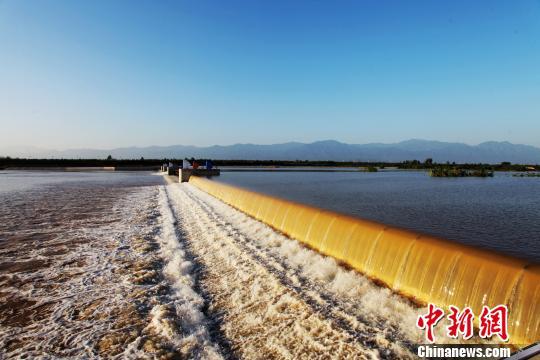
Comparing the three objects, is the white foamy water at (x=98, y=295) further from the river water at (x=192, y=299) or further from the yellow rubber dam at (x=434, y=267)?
the yellow rubber dam at (x=434, y=267)

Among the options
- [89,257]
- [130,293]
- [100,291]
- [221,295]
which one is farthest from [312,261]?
[89,257]

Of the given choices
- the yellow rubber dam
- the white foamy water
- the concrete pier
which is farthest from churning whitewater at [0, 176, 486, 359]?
the concrete pier

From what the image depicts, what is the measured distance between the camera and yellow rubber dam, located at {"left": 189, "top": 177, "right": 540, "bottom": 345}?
4.42m

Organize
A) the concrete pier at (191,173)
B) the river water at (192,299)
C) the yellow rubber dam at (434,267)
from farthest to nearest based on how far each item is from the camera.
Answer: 1. the concrete pier at (191,173)
2. the river water at (192,299)
3. the yellow rubber dam at (434,267)

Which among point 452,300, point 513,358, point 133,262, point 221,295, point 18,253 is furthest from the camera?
point 18,253

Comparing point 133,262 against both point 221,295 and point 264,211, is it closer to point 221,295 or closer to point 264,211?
point 221,295

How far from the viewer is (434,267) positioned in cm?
563

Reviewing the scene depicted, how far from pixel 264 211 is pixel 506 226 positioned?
7.41 metres

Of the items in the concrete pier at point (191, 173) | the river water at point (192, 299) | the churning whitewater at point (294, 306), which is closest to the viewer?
the churning whitewater at point (294, 306)

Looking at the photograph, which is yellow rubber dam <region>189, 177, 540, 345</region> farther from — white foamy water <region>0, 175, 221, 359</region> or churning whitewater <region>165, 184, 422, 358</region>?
white foamy water <region>0, 175, 221, 359</region>

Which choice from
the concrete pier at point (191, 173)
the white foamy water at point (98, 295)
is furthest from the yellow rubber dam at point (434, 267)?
the concrete pier at point (191, 173)

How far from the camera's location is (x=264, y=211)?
12609mm

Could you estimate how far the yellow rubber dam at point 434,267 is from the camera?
4418mm

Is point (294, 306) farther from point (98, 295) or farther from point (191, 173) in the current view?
point (191, 173)
